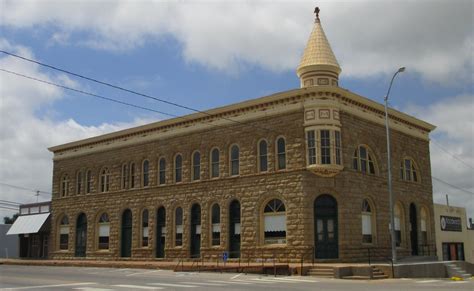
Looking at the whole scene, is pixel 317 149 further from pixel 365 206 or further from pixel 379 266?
pixel 379 266

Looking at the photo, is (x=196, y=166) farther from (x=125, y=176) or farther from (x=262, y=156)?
(x=125, y=176)

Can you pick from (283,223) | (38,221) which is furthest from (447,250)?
(38,221)

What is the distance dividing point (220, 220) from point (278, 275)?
26.2ft

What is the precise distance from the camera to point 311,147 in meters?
31.3

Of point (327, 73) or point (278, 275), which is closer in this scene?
point (278, 275)

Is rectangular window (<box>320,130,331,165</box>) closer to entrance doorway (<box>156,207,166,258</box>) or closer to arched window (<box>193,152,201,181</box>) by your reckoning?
arched window (<box>193,152,201,181</box>)

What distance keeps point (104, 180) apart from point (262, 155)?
1558 centimetres

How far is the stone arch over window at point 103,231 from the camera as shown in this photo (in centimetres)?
4225

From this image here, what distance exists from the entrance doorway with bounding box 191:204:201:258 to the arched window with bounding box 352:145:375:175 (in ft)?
34.7

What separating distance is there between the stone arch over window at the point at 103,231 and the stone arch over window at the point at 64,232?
3.95 meters

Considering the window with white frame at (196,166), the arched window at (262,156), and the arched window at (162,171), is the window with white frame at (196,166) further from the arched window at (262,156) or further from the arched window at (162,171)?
the arched window at (262,156)

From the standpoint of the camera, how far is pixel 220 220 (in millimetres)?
34875

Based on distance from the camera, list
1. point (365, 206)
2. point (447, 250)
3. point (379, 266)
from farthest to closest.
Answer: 1. point (447, 250)
2. point (365, 206)
3. point (379, 266)

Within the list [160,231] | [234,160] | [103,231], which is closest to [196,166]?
[234,160]
